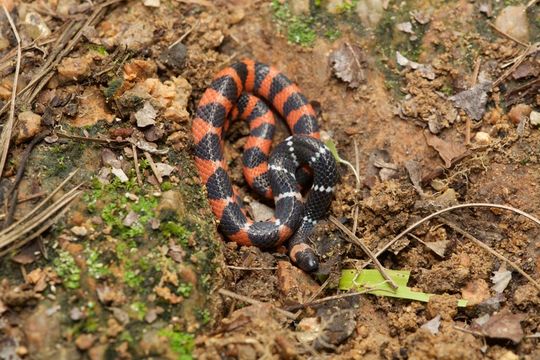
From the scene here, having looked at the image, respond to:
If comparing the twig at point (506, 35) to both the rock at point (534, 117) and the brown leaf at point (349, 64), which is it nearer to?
the rock at point (534, 117)

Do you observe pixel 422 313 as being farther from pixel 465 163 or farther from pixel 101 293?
pixel 101 293

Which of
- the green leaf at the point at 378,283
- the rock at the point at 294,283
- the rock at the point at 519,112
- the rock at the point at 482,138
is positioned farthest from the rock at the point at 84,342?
the rock at the point at 519,112

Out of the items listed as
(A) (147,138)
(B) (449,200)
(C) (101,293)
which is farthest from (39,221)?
(B) (449,200)

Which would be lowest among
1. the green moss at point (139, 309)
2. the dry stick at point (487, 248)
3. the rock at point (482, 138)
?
the green moss at point (139, 309)

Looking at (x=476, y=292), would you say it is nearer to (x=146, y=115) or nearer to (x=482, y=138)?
(x=482, y=138)

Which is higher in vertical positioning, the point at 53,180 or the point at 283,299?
the point at 53,180

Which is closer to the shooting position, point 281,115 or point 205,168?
point 205,168

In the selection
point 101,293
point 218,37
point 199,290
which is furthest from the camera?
point 218,37
